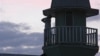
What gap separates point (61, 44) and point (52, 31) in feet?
5.62

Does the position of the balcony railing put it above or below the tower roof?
below

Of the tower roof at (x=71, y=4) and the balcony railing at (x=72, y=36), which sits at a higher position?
the tower roof at (x=71, y=4)

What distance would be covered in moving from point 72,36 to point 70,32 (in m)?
0.44

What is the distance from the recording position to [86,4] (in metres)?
50.7

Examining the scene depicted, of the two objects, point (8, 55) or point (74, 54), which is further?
point (8, 55)

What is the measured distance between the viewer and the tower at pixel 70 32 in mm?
49781

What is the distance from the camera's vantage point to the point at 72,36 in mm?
49844

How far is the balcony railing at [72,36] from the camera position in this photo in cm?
4981

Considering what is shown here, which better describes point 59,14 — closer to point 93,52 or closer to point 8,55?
point 93,52

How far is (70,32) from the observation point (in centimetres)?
4969

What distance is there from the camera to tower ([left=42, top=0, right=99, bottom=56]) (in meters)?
49.8

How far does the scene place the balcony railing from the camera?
49812mm

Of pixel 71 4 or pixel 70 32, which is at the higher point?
pixel 71 4

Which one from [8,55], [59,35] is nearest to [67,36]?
[59,35]
